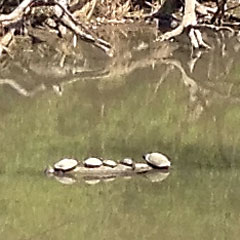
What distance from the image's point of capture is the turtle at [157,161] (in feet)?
17.2

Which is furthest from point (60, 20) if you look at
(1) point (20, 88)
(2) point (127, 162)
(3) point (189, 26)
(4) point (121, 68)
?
(2) point (127, 162)

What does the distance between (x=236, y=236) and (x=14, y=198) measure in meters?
1.22

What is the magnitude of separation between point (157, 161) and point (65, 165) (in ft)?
1.78

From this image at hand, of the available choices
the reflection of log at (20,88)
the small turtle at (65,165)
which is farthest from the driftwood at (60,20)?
the small turtle at (65,165)

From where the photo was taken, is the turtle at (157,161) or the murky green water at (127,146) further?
the turtle at (157,161)

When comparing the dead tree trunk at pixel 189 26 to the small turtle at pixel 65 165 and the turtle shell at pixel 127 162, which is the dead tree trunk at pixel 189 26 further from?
the small turtle at pixel 65 165

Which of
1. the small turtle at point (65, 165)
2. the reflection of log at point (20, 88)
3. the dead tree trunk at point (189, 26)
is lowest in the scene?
the small turtle at point (65, 165)

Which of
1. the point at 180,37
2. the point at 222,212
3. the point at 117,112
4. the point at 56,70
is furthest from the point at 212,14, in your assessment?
the point at 222,212

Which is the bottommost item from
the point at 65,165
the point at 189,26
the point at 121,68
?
the point at 65,165

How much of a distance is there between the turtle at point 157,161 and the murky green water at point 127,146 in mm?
63

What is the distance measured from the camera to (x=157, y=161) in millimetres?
5250

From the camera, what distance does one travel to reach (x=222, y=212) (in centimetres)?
457

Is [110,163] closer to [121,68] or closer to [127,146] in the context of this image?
[127,146]

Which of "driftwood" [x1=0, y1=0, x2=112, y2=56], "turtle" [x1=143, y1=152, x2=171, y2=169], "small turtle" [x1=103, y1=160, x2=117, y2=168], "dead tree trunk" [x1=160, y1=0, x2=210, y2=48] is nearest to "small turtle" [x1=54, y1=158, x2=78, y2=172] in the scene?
"small turtle" [x1=103, y1=160, x2=117, y2=168]
